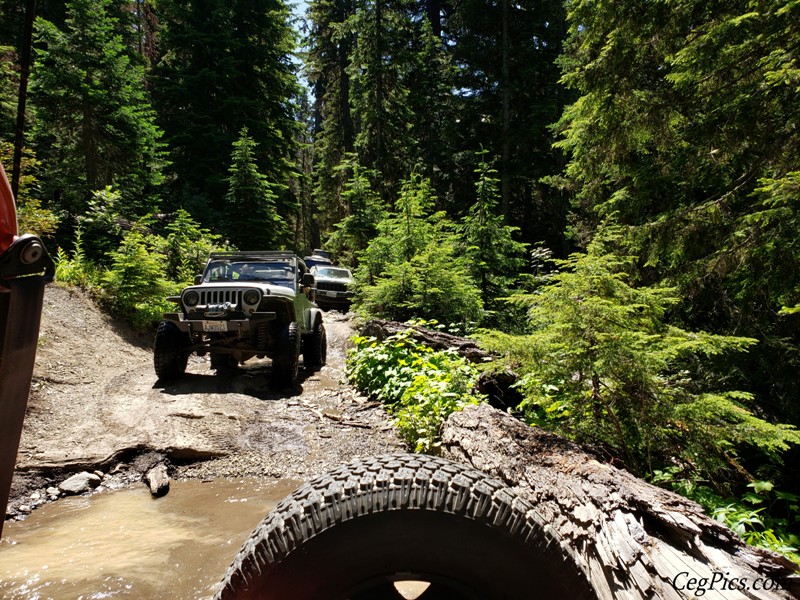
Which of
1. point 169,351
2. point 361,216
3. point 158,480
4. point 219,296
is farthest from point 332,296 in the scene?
point 158,480

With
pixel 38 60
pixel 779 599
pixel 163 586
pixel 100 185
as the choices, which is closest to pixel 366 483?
pixel 779 599

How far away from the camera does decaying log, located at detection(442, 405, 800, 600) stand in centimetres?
155

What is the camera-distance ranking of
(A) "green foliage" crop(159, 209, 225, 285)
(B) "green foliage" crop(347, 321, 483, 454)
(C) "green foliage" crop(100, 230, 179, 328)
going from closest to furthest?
1. (B) "green foliage" crop(347, 321, 483, 454)
2. (C) "green foliage" crop(100, 230, 179, 328)
3. (A) "green foliage" crop(159, 209, 225, 285)

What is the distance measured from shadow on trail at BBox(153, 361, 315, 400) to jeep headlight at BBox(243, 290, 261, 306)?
4.18 ft

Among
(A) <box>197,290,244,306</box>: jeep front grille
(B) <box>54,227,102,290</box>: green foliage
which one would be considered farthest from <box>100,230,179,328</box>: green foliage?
(A) <box>197,290,244,306</box>: jeep front grille

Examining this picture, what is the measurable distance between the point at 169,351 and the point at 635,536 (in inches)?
246

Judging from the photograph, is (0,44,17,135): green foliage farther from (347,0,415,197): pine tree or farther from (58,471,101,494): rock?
(58,471,101,494): rock

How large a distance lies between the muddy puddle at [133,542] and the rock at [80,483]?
11 cm

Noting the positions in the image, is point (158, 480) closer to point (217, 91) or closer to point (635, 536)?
point (635, 536)

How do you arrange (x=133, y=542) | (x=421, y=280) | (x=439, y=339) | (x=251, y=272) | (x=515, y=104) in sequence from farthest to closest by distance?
(x=515, y=104), (x=421, y=280), (x=251, y=272), (x=439, y=339), (x=133, y=542)

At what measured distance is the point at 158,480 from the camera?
11.6 feet

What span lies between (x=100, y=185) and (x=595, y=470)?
16.5m

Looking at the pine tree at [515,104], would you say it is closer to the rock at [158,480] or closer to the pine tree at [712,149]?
the pine tree at [712,149]

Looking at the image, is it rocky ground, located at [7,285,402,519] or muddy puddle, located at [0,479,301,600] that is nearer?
muddy puddle, located at [0,479,301,600]
